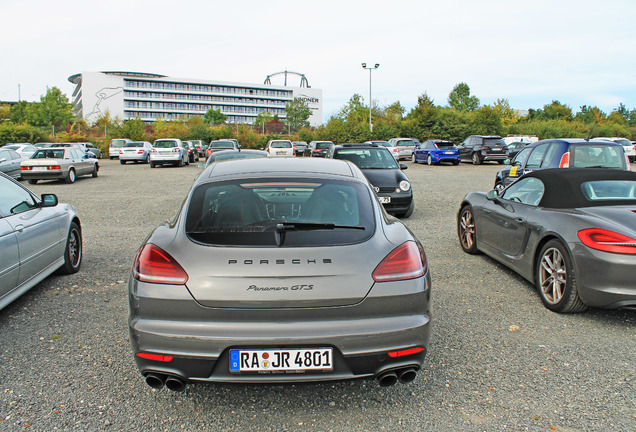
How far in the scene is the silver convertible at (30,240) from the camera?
177 inches

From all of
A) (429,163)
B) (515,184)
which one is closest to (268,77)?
(429,163)

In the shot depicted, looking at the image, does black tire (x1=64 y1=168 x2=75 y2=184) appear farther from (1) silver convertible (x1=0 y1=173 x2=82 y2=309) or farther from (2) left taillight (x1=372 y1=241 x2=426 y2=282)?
(2) left taillight (x1=372 y1=241 x2=426 y2=282)

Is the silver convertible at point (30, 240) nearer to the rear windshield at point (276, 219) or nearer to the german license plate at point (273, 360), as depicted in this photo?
the rear windshield at point (276, 219)

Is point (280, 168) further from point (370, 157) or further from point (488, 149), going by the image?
point (488, 149)

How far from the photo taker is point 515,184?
20.6ft

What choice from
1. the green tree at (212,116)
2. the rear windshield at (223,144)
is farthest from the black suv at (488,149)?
the green tree at (212,116)

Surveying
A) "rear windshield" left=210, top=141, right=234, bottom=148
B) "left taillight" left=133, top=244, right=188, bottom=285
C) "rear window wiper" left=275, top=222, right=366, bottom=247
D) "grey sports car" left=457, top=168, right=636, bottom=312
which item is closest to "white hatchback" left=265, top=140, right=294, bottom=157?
"rear windshield" left=210, top=141, right=234, bottom=148

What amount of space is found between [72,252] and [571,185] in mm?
5772

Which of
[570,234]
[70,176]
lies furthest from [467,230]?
[70,176]

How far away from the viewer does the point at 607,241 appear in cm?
430

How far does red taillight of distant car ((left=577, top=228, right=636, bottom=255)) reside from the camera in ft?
13.8

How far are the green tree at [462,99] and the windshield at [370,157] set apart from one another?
97.6m

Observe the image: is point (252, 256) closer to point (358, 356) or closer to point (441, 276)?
point (358, 356)

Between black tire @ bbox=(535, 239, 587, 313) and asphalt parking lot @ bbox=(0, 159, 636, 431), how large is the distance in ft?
0.41
